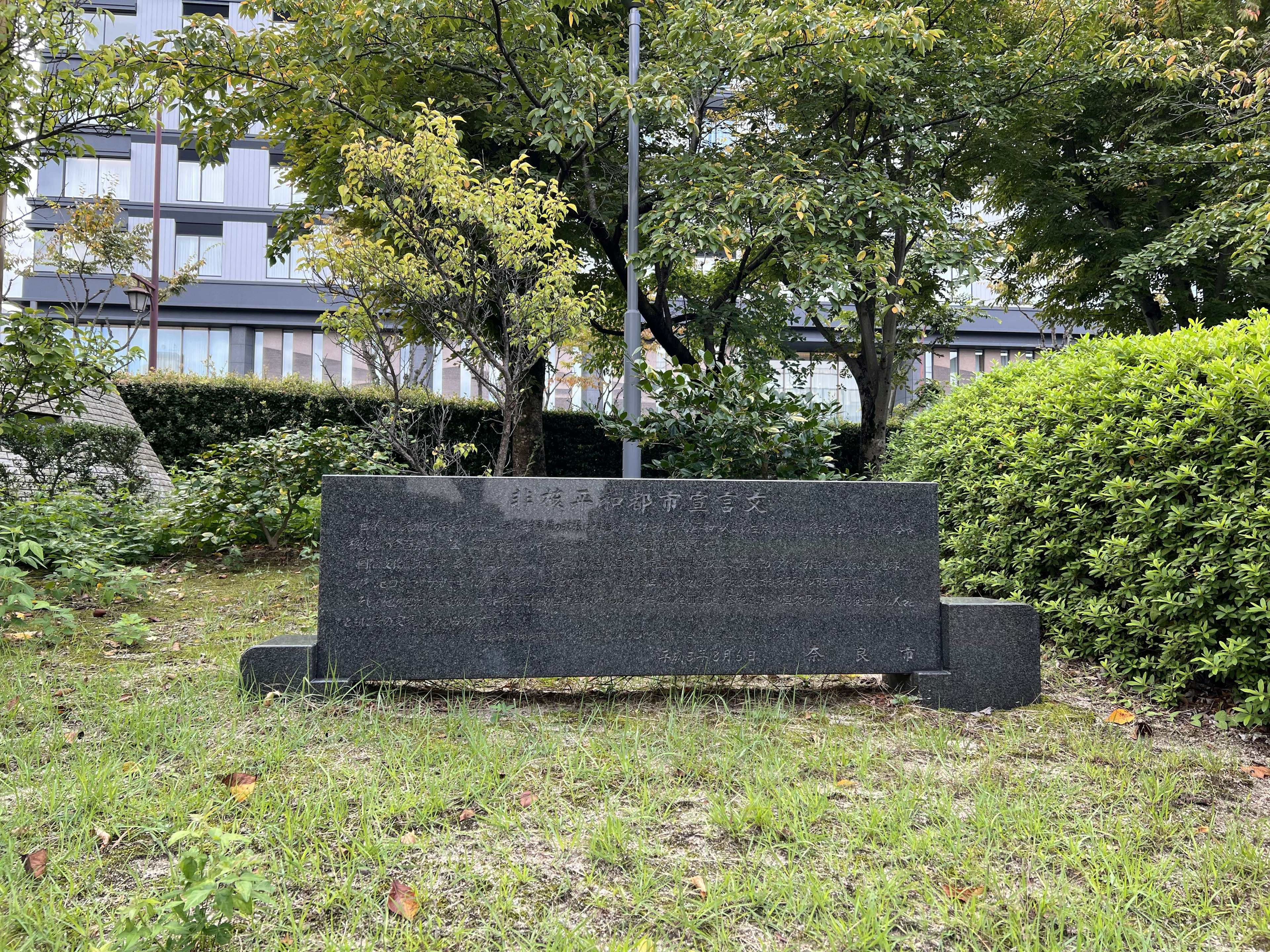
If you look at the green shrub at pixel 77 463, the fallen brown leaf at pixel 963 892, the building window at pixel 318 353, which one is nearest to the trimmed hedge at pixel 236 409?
the green shrub at pixel 77 463

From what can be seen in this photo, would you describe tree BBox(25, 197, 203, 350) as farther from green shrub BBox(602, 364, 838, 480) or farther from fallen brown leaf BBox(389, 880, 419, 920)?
fallen brown leaf BBox(389, 880, 419, 920)

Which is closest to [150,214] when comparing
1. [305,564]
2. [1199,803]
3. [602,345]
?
[602,345]

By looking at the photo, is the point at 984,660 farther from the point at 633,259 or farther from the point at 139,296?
the point at 139,296

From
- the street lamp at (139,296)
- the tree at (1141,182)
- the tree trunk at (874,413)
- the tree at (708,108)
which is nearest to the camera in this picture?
the tree at (708,108)

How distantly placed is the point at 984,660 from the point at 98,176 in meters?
33.9

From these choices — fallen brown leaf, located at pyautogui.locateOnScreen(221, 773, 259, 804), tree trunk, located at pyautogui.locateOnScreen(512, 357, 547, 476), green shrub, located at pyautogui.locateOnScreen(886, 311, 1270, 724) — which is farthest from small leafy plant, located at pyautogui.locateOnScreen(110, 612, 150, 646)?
tree trunk, located at pyautogui.locateOnScreen(512, 357, 547, 476)

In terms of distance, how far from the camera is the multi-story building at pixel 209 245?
93.7 ft

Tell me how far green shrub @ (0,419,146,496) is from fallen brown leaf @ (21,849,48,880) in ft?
19.6

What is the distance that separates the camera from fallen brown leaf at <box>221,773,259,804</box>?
8.43ft

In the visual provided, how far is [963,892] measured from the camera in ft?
7.20

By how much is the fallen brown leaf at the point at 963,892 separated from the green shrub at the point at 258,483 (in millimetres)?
6430

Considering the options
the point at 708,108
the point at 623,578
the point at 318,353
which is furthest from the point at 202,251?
the point at 623,578

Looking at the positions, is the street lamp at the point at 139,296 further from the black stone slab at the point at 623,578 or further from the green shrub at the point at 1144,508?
the green shrub at the point at 1144,508

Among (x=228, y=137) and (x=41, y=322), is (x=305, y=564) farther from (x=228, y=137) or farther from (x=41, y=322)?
(x=228, y=137)
